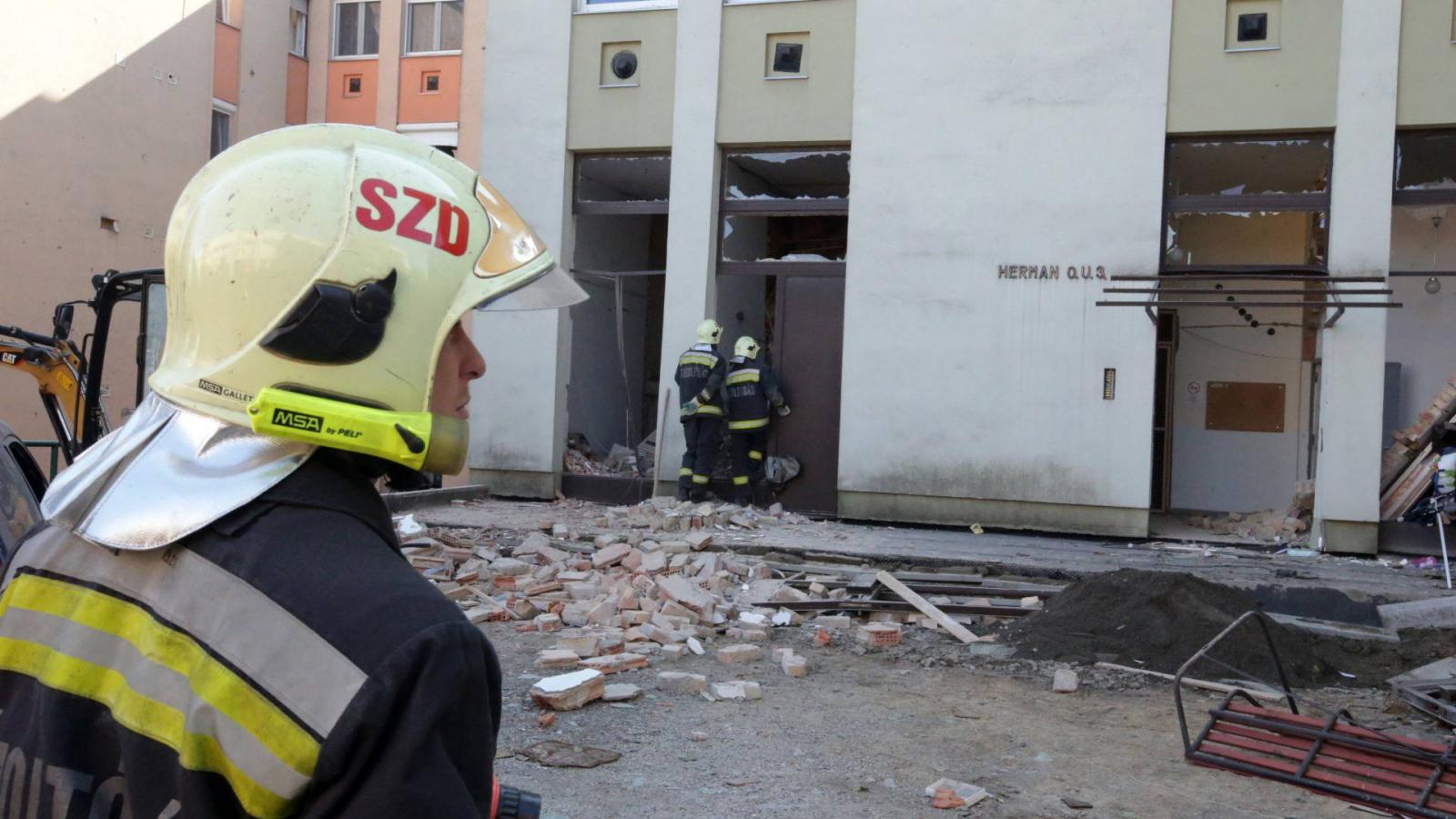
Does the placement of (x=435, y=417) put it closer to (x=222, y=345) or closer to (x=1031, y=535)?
(x=222, y=345)

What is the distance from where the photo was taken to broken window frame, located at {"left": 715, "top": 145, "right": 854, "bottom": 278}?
14414 millimetres

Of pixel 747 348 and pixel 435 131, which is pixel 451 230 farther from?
pixel 435 131

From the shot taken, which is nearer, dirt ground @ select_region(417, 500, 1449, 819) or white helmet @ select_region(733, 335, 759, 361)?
dirt ground @ select_region(417, 500, 1449, 819)

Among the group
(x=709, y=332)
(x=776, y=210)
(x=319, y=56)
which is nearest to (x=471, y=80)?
(x=319, y=56)

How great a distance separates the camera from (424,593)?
1228 millimetres

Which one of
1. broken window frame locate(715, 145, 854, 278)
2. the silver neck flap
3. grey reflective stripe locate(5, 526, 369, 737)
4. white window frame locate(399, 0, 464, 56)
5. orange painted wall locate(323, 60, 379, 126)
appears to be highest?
white window frame locate(399, 0, 464, 56)

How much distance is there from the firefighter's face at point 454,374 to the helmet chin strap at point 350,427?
0.11 meters

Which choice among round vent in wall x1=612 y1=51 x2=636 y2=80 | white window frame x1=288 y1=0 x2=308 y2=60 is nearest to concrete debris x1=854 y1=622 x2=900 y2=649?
round vent in wall x1=612 y1=51 x2=636 y2=80

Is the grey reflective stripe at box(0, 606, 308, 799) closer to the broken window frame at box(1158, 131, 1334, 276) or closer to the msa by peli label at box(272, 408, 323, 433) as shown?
the msa by peli label at box(272, 408, 323, 433)

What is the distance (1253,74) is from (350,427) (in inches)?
527

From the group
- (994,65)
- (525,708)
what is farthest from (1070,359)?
(525,708)

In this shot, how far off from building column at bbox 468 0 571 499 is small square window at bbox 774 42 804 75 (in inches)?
114

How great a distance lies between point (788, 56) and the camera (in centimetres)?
1445

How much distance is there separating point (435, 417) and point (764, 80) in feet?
44.9
